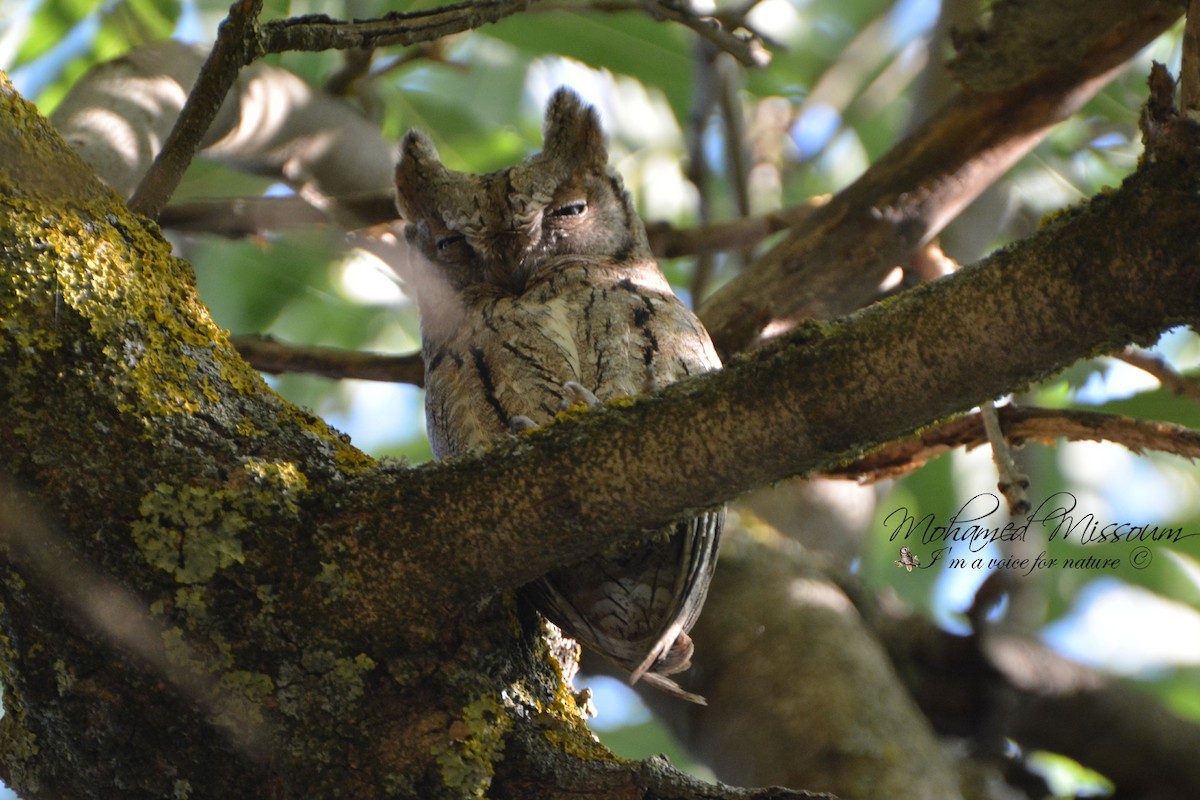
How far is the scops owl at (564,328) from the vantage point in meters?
2.10

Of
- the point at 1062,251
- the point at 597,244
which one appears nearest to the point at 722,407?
the point at 1062,251

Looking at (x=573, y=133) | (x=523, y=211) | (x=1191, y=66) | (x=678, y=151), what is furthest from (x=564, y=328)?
(x=678, y=151)

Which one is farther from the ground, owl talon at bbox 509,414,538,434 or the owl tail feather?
owl talon at bbox 509,414,538,434

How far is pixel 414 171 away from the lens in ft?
9.85

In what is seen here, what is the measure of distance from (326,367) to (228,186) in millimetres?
935

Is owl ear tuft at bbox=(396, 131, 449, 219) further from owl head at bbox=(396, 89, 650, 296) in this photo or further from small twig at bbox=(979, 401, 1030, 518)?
small twig at bbox=(979, 401, 1030, 518)

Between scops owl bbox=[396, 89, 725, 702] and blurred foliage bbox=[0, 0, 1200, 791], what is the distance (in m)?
0.66

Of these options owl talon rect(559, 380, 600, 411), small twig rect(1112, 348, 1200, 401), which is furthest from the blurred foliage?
owl talon rect(559, 380, 600, 411)

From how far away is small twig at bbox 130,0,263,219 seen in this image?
1.72 metres

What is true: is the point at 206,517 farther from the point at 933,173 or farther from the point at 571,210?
the point at 933,173

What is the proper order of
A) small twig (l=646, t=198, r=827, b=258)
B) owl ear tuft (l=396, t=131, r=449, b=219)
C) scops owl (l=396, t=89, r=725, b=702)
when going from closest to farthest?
scops owl (l=396, t=89, r=725, b=702) < owl ear tuft (l=396, t=131, r=449, b=219) < small twig (l=646, t=198, r=827, b=258)

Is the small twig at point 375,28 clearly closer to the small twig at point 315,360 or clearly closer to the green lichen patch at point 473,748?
the green lichen patch at point 473,748

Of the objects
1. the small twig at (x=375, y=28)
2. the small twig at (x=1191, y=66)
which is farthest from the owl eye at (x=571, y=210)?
the small twig at (x=1191, y=66)

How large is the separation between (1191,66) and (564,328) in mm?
1425
